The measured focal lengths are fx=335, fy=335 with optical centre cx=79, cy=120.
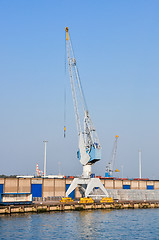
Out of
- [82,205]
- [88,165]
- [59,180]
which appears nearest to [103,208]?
[82,205]

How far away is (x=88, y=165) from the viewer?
96375 mm

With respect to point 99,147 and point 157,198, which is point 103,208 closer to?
point 99,147

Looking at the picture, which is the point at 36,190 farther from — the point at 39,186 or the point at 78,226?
the point at 78,226

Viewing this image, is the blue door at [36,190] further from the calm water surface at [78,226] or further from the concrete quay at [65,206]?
the calm water surface at [78,226]

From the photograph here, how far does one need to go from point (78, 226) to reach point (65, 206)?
21450mm

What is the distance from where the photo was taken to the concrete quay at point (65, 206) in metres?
74.2

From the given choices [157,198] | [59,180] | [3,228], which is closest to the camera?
[3,228]

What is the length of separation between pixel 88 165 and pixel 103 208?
1349 centimetres

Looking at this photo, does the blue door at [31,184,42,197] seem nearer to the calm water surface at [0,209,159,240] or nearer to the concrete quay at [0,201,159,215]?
the concrete quay at [0,201,159,215]

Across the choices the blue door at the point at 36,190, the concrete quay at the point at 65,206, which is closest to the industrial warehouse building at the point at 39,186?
the blue door at the point at 36,190

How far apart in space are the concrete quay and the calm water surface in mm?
3579

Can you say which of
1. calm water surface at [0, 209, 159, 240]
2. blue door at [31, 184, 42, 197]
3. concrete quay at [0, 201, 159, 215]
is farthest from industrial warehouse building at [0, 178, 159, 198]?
calm water surface at [0, 209, 159, 240]

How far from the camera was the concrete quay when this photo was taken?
74.2 metres

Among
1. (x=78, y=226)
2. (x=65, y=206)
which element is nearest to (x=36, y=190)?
(x=65, y=206)
